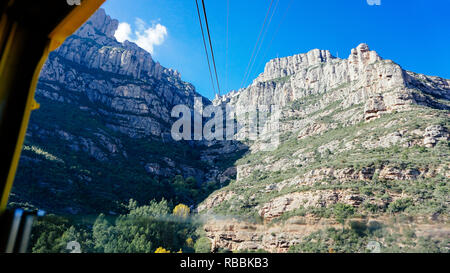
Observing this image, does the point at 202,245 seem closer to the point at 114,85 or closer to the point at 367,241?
the point at 367,241

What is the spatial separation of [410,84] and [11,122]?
52864mm

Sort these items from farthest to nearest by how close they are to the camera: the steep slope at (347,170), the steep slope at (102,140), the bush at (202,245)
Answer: the steep slope at (102,140), the bush at (202,245), the steep slope at (347,170)

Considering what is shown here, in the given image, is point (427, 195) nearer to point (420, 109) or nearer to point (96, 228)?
point (420, 109)

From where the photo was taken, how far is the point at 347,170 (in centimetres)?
2594

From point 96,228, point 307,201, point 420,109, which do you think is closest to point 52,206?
point 96,228

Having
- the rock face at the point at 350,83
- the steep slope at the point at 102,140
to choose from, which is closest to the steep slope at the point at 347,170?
the rock face at the point at 350,83

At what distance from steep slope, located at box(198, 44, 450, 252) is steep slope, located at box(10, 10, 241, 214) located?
11.5m

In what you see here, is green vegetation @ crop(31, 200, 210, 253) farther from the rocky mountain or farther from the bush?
the rocky mountain

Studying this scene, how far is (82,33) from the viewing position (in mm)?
71188
